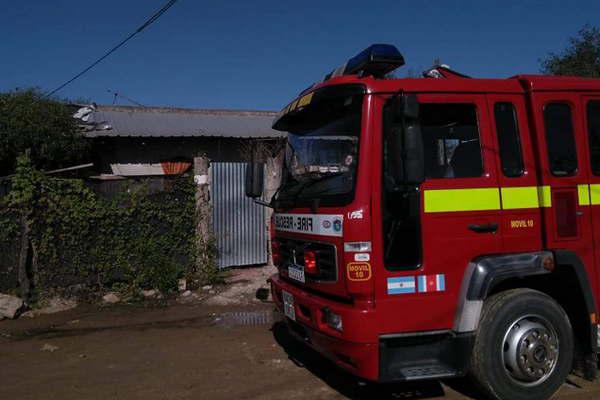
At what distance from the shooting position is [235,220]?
10.4 meters

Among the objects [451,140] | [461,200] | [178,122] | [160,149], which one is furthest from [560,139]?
[178,122]

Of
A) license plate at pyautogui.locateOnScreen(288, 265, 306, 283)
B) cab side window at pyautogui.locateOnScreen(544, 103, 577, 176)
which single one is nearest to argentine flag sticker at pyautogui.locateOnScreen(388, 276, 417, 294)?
license plate at pyautogui.locateOnScreen(288, 265, 306, 283)

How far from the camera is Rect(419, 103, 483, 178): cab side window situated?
4336mm

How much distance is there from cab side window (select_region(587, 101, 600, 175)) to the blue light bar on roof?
1.78 m

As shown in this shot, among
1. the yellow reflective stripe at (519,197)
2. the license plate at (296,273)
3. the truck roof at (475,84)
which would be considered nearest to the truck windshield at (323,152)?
the truck roof at (475,84)

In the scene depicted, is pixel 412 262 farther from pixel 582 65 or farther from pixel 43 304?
pixel 582 65

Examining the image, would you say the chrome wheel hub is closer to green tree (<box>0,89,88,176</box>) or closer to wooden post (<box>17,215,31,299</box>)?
wooden post (<box>17,215,31,299</box>)

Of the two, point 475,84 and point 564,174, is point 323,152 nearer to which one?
point 475,84

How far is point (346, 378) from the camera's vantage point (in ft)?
17.3

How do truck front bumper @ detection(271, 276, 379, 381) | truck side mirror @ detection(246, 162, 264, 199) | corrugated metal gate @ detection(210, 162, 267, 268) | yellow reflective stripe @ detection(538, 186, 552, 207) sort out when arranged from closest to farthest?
truck front bumper @ detection(271, 276, 379, 381), yellow reflective stripe @ detection(538, 186, 552, 207), truck side mirror @ detection(246, 162, 264, 199), corrugated metal gate @ detection(210, 162, 267, 268)

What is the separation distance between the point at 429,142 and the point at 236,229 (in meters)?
6.59

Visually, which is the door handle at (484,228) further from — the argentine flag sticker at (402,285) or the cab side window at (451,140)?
the argentine flag sticker at (402,285)

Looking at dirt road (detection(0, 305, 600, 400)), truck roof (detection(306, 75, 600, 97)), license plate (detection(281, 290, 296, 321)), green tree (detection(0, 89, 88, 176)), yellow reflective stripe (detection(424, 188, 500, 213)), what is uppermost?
green tree (detection(0, 89, 88, 176))

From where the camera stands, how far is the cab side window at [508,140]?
176 inches
